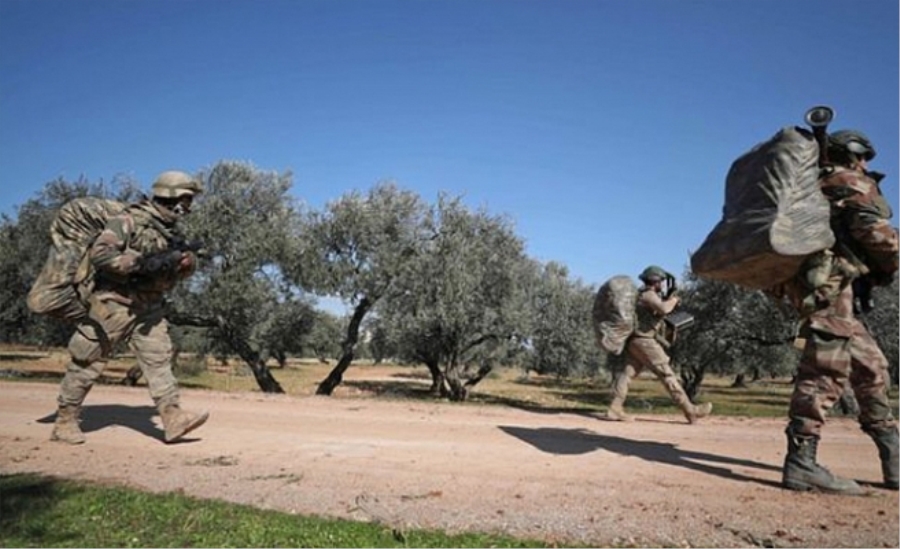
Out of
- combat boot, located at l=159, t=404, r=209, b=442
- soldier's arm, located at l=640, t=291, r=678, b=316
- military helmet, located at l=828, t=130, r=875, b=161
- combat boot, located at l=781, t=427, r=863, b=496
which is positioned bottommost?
combat boot, located at l=159, t=404, r=209, b=442

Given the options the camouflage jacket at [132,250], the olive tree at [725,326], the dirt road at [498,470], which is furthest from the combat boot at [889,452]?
the olive tree at [725,326]

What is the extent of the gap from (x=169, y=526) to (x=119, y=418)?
6.08m

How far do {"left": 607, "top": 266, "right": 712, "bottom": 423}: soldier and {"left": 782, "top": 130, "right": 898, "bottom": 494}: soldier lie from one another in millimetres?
4925

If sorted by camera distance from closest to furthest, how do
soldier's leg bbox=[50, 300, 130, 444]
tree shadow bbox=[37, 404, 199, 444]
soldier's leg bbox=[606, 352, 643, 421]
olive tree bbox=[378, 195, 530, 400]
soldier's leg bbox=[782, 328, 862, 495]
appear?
1. soldier's leg bbox=[782, 328, 862, 495]
2. soldier's leg bbox=[50, 300, 130, 444]
3. tree shadow bbox=[37, 404, 199, 444]
4. soldier's leg bbox=[606, 352, 643, 421]
5. olive tree bbox=[378, 195, 530, 400]

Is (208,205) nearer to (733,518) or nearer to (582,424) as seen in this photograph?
(582,424)

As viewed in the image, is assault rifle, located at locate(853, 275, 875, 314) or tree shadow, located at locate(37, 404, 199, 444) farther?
tree shadow, located at locate(37, 404, 199, 444)

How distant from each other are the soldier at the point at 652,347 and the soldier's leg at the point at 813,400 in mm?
5022

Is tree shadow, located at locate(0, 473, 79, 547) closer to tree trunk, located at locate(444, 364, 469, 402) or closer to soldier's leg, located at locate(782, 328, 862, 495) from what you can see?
soldier's leg, located at locate(782, 328, 862, 495)

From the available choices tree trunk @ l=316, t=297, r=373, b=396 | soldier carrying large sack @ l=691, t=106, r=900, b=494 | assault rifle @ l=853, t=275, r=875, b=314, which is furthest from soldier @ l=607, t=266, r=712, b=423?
tree trunk @ l=316, t=297, r=373, b=396

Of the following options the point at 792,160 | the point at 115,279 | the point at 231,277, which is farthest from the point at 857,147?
the point at 231,277

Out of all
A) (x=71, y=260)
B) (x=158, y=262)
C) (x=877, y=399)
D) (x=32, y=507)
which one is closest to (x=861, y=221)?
(x=877, y=399)

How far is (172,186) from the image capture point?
7.77m

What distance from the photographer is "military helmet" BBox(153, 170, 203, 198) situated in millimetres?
7766

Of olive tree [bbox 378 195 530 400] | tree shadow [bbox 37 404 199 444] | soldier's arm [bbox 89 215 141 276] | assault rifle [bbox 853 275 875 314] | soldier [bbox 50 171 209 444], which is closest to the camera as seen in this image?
assault rifle [bbox 853 275 875 314]
